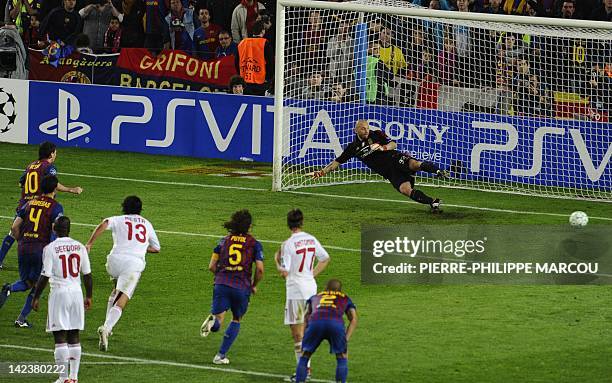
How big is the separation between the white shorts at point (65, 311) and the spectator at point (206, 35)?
18062 mm

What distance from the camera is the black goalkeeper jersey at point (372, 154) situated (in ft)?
79.4

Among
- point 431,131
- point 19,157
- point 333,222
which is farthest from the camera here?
point 19,157

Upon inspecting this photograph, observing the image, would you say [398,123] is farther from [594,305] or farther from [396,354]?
[396,354]

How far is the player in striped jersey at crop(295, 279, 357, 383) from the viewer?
1357 cm

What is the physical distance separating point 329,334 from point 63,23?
71.6 ft

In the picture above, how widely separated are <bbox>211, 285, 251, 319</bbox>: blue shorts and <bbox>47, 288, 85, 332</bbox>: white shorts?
1.50 meters

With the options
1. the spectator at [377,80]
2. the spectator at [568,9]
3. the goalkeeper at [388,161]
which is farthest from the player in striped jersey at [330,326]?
the spectator at [568,9]

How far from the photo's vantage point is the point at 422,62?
27.6 m

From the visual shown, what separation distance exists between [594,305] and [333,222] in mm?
6382

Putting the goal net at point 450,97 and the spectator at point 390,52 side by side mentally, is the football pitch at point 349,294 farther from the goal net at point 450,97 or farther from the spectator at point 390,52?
the spectator at point 390,52

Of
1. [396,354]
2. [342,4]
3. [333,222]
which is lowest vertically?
[396,354]

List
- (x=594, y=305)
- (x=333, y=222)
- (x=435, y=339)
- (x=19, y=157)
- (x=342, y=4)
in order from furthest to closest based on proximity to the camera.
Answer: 1. (x=19, y=157)
2. (x=342, y=4)
3. (x=333, y=222)
4. (x=594, y=305)
5. (x=435, y=339)

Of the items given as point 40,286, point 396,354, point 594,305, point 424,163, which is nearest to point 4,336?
point 40,286

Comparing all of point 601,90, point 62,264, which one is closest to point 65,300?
point 62,264
